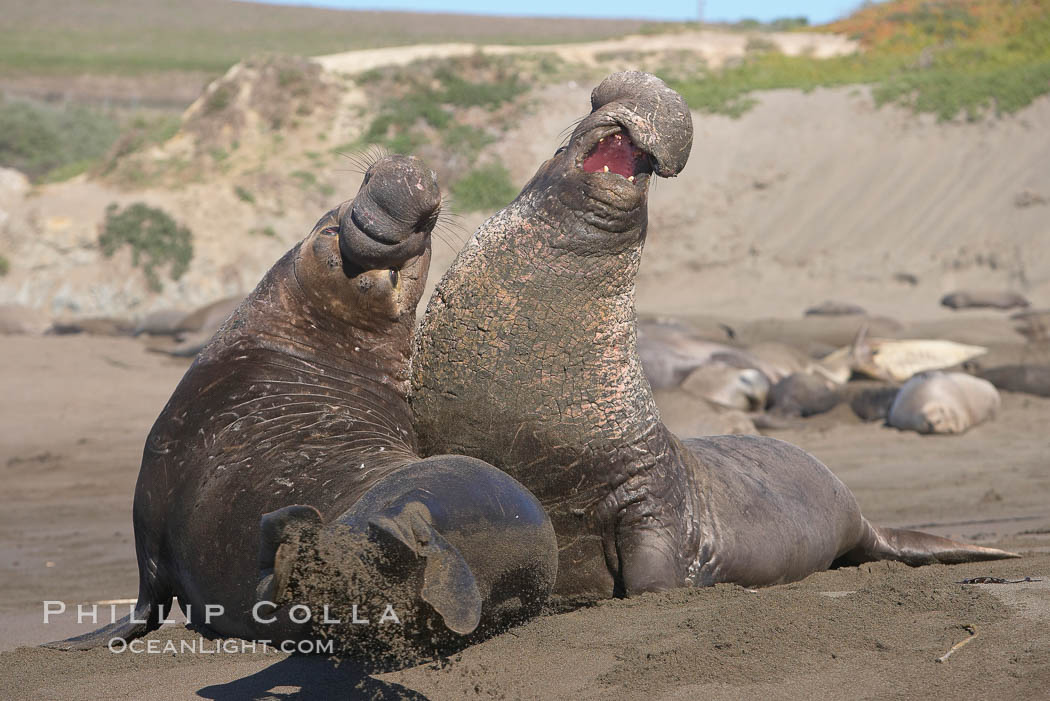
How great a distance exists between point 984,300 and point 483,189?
1057cm

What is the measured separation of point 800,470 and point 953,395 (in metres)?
6.30

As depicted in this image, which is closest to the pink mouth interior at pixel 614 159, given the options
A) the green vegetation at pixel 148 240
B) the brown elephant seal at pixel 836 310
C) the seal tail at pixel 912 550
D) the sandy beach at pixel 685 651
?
the sandy beach at pixel 685 651

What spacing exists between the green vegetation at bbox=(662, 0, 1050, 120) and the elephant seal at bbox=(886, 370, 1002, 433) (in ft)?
46.9

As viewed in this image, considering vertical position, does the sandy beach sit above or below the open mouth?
below

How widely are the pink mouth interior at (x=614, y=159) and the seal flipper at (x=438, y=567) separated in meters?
1.55

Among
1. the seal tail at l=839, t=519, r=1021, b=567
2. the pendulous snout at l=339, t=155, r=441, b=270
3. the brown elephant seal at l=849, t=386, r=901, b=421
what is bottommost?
the brown elephant seal at l=849, t=386, r=901, b=421

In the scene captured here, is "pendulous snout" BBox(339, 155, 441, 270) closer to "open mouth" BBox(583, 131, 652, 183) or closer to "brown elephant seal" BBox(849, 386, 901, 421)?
"open mouth" BBox(583, 131, 652, 183)

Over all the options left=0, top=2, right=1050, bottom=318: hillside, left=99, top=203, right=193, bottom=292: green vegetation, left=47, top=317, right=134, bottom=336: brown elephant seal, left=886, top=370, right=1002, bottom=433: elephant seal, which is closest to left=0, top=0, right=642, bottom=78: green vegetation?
left=0, top=2, right=1050, bottom=318: hillside

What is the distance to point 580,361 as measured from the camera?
3.70 meters

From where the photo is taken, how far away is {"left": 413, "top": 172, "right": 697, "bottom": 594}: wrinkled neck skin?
3643mm

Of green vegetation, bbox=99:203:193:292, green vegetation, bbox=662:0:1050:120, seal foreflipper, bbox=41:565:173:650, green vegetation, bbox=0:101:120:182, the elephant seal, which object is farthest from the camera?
green vegetation, bbox=0:101:120:182

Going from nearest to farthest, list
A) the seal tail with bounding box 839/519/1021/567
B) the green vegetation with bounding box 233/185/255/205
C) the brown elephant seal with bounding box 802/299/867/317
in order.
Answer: the seal tail with bounding box 839/519/1021/567
the brown elephant seal with bounding box 802/299/867/317
the green vegetation with bounding box 233/185/255/205

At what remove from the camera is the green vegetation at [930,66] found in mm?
23291

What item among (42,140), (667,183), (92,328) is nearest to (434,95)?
(667,183)
